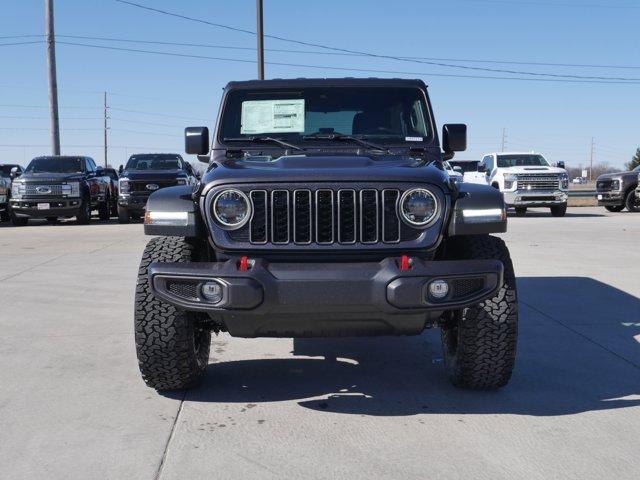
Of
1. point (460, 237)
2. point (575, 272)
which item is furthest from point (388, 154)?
point (575, 272)

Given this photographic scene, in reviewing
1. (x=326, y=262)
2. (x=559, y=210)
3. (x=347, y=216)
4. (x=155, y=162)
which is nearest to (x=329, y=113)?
(x=347, y=216)

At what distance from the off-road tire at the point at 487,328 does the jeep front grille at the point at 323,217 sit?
47 cm

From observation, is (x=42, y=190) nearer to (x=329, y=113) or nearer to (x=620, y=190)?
(x=329, y=113)

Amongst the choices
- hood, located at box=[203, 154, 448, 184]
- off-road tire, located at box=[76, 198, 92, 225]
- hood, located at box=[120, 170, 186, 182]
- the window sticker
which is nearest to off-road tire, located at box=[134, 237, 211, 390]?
hood, located at box=[203, 154, 448, 184]

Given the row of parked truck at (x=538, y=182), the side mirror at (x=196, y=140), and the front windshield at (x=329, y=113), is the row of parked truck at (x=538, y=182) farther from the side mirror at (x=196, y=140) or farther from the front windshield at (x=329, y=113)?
the side mirror at (x=196, y=140)

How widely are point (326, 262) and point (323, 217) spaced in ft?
0.76

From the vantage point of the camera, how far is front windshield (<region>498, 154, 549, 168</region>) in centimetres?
2181

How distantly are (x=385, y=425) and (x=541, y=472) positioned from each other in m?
0.87

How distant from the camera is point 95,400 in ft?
13.8

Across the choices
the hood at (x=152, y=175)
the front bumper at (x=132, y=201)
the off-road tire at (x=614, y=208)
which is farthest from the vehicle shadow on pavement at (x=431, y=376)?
the off-road tire at (x=614, y=208)

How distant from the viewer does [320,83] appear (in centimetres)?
528

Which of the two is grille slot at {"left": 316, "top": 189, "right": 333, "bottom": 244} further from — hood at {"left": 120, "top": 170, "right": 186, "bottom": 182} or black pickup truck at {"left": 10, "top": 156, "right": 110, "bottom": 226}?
black pickup truck at {"left": 10, "top": 156, "right": 110, "bottom": 226}

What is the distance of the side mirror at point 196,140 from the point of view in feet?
17.0

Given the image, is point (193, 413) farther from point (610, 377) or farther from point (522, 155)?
point (522, 155)
